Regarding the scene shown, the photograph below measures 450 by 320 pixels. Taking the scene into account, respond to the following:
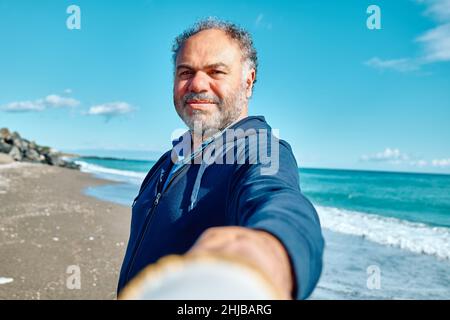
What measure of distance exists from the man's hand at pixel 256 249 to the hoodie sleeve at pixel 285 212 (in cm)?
2

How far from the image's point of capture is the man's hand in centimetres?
69

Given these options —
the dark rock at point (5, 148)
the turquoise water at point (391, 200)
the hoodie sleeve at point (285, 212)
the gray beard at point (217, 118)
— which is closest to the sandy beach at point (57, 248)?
the gray beard at point (217, 118)

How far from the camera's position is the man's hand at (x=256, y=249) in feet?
2.28

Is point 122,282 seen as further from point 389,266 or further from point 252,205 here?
point 389,266

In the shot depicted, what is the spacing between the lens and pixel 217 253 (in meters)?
0.66

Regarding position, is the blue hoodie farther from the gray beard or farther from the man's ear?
the man's ear

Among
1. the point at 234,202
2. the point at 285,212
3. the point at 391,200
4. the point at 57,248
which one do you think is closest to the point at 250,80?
the point at 234,202

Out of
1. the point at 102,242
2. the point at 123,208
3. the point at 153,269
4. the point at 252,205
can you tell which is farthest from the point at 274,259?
the point at 123,208

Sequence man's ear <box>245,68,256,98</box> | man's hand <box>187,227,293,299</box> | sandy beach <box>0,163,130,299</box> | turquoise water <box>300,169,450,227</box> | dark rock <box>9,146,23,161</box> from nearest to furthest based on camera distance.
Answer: man's hand <box>187,227,293,299</box> < man's ear <box>245,68,256,98</box> < sandy beach <box>0,163,130,299</box> < turquoise water <box>300,169,450,227</box> < dark rock <box>9,146,23,161</box>

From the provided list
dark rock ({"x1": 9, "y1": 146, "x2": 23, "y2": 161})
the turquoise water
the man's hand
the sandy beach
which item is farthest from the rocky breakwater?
the man's hand

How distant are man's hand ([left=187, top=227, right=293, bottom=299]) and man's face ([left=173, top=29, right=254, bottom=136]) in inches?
51.7

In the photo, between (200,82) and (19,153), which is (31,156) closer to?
(19,153)

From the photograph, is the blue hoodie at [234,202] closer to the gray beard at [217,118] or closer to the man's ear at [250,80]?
the gray beard at [217,118]
